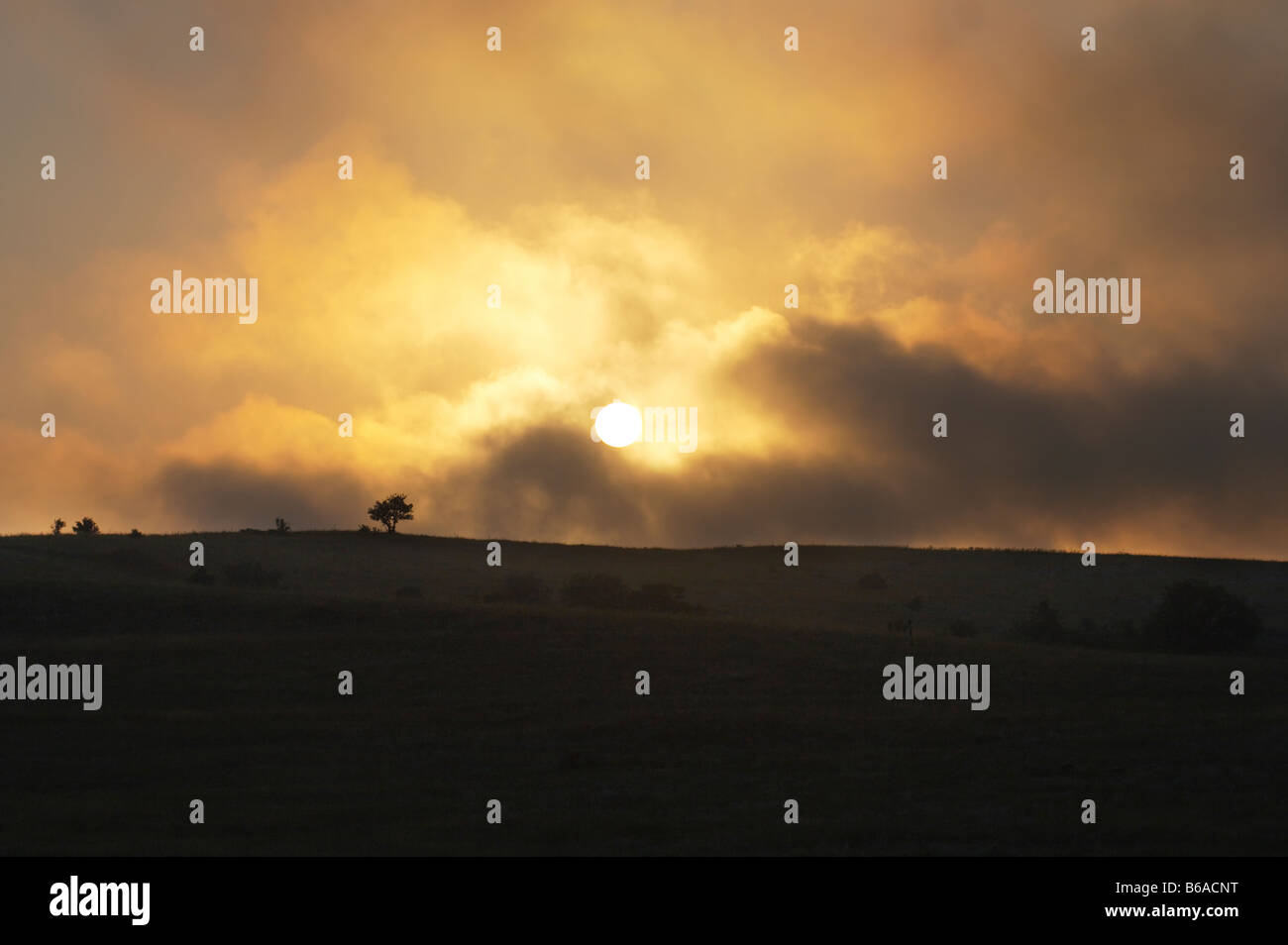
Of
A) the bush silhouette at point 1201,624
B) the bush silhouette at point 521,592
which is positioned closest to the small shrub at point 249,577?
the bush silhouette at point 521,592

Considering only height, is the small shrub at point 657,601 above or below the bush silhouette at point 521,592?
below

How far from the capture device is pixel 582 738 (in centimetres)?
3325

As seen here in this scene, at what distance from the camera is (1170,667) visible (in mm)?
45438

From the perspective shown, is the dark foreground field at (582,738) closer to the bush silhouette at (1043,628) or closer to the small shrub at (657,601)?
the bush silhouette at (1043,628)

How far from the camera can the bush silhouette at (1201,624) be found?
6116cm

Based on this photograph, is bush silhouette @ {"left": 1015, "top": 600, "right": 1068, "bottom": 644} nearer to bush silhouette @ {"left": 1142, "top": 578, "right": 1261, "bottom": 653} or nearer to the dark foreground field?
the dark foreground field

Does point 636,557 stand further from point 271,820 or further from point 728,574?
point 271,820

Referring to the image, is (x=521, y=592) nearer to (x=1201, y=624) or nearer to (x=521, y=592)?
(x=521, y=592)

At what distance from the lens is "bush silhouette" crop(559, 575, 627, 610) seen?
68.9m

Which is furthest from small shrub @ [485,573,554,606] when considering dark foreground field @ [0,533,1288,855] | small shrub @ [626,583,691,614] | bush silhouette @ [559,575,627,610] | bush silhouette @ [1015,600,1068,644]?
bush silhouette @ [1015,600,1068,644]

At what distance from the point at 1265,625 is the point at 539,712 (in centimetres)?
5504

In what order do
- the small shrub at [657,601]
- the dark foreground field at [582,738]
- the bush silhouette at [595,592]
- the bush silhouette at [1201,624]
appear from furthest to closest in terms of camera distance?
the bush silhouette at [595,592], the small shrub at [657,601], the bush silhouette at [1201,624], the dark foreground field at [582,738]

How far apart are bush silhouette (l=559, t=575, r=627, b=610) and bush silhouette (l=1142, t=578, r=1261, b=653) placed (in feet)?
96.9

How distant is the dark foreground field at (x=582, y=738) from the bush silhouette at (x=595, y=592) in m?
9.48
